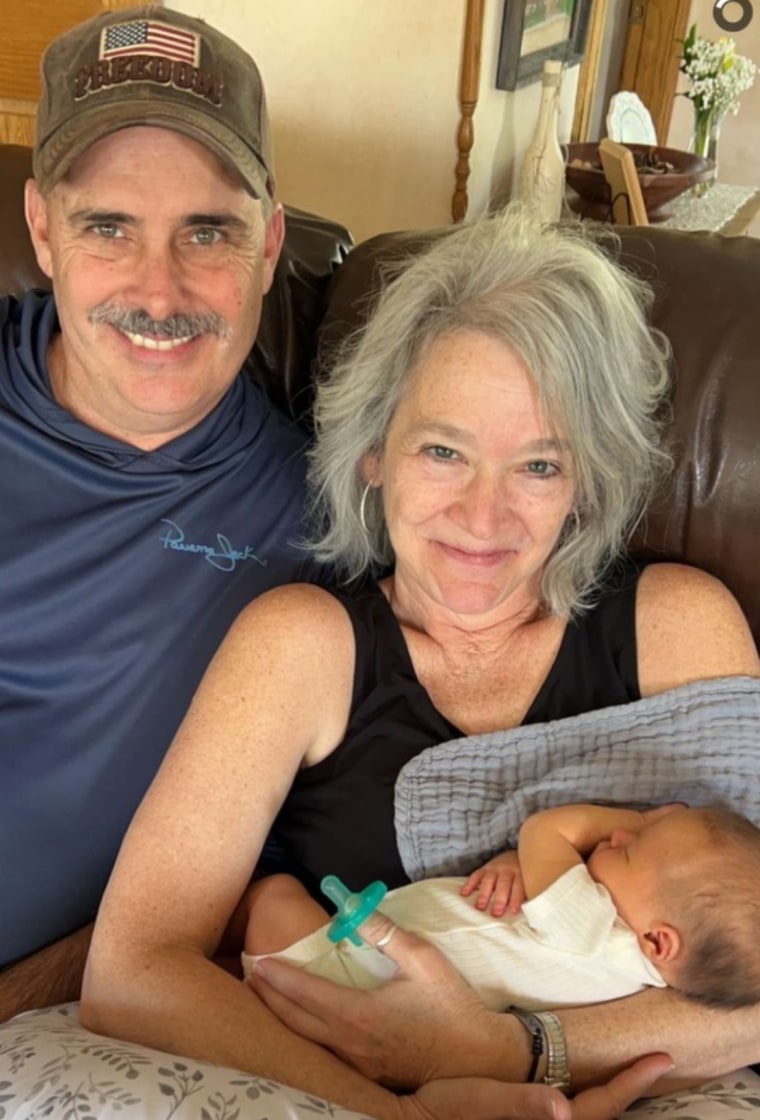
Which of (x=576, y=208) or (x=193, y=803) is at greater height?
(x=576, y=208)

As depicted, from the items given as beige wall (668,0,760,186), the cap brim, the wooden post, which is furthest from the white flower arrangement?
the cap brim

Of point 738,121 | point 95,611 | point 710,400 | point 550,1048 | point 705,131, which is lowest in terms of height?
point 550,1048

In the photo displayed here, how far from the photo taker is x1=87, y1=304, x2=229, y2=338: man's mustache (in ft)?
4.37

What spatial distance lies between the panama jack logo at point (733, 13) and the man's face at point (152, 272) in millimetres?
4896

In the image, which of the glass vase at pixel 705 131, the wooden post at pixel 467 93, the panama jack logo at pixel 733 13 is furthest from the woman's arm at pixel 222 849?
the panama jack logo at pixel 733 13

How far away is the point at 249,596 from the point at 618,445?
19.6 inches

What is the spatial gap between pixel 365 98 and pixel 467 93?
0.43m

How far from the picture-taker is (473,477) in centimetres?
123

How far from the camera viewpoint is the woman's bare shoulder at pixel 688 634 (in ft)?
4.09

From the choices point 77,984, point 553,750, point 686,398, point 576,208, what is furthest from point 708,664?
point 576,208

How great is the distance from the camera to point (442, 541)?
1255mm

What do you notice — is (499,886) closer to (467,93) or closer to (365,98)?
(365,98)

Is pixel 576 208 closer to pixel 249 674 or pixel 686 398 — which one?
pixel 686 398

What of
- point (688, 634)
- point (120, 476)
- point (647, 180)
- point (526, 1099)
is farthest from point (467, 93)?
point (526, 1099)
